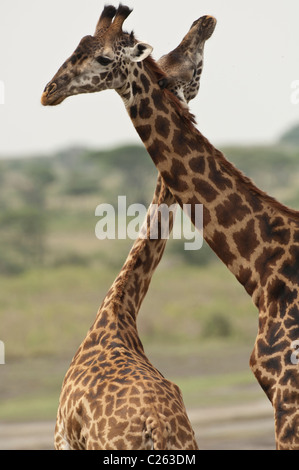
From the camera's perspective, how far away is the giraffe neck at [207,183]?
601 centimetres

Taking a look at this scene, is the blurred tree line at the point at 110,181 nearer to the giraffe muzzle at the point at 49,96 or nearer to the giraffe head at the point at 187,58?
the giraffe head at the point at 187,58

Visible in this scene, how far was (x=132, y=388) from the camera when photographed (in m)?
5.79

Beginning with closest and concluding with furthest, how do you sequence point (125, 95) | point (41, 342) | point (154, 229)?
1. point (125, 95)
2. point (154, 229)
3. point (41, 342)

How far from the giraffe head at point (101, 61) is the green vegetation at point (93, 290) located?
11.1 meters

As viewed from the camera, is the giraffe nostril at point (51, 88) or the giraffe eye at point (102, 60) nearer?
the giraffe nostril at point (51, 88)

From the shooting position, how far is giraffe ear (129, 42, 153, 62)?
19.2ft

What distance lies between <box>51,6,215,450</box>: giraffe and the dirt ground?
21.3 ft

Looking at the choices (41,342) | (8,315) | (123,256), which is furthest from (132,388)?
(123,256)

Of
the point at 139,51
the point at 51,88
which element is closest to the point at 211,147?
the point at 139,51

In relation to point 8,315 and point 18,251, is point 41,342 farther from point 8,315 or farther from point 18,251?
point 18,251

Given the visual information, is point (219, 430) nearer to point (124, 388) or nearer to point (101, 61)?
point (124, 388)

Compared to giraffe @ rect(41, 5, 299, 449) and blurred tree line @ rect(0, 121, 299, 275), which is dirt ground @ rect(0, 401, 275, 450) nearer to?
giraffe @ rect(41, 5, 299, 449)

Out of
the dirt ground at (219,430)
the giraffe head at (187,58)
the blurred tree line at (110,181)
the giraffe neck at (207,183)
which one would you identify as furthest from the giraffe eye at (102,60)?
the blurred tree line at (110,181)

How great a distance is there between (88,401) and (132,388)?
276mm
